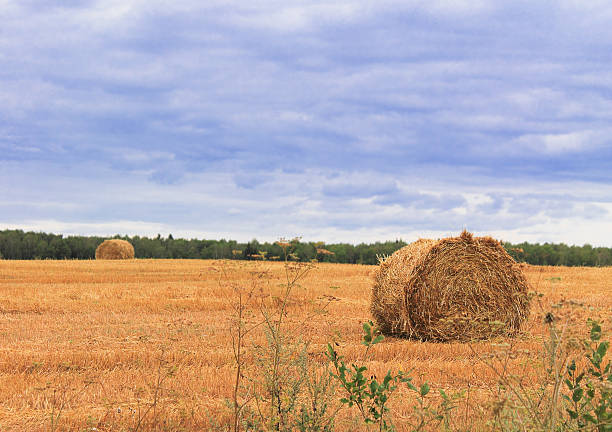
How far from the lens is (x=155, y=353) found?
30.7ft

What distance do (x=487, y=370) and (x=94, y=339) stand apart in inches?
297

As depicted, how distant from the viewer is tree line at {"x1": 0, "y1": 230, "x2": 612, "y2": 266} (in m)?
52.6

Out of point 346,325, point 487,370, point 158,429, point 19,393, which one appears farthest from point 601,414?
point 346,325

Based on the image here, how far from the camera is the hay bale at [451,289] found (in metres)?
11.9

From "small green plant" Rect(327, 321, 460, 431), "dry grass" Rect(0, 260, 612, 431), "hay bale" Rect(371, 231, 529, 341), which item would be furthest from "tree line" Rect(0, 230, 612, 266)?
"small green plant" Rect(327, 321, 460, 431)

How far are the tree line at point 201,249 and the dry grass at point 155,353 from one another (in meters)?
34.2

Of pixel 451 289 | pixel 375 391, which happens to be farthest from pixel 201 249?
pixel 375 391

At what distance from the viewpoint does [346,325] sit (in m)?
13.2

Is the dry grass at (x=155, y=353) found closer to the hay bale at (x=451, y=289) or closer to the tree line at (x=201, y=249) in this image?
the hay bale at (x=451, y=289)

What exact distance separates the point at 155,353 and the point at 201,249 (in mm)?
56311

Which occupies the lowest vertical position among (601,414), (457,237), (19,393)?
(19,393)

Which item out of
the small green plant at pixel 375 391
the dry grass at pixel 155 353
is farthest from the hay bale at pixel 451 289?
the small green plant at pixel 375 391

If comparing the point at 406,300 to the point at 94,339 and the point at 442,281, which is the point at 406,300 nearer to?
the point at 442,281

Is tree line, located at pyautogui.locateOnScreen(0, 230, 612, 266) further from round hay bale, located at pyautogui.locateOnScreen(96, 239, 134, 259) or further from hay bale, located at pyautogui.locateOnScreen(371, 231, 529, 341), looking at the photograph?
hay bale, located at pyautogui.locateOnScreen(371, 231, 529, 341)
